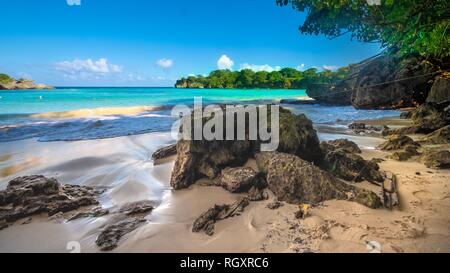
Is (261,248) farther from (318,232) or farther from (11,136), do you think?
(11,136)

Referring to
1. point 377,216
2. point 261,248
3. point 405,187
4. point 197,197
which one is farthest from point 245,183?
point 405,187

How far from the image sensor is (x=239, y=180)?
4254 mm

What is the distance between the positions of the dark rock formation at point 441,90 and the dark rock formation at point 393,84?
3.01 meters

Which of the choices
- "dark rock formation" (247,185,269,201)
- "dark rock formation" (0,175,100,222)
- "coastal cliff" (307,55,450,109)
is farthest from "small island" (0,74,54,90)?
"dark rock formation" (247,185,269,201)

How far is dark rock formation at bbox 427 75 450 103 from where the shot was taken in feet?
38.1

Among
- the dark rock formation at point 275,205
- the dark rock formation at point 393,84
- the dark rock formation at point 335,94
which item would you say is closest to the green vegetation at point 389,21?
the dark rock formation at point 275,205

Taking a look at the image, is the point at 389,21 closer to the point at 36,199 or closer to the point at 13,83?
the point at 36,199

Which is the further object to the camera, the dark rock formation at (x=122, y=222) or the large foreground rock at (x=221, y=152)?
the large foreground rock at (x=221, y=152)

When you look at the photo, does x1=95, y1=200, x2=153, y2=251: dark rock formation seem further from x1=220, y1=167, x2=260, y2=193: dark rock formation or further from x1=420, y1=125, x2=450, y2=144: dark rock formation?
x1=420, y1=125, x2=450, y2=144: dark rock formation

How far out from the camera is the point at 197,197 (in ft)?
14.0

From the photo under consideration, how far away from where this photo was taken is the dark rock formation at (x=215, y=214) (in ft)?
10.9

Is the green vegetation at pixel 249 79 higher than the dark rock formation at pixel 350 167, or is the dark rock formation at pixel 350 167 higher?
the green vegetation at pixel 249 79

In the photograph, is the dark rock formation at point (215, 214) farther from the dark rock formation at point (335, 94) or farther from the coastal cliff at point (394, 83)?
the dark rock formation at point (335, 94)

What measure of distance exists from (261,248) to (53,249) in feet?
7.76
